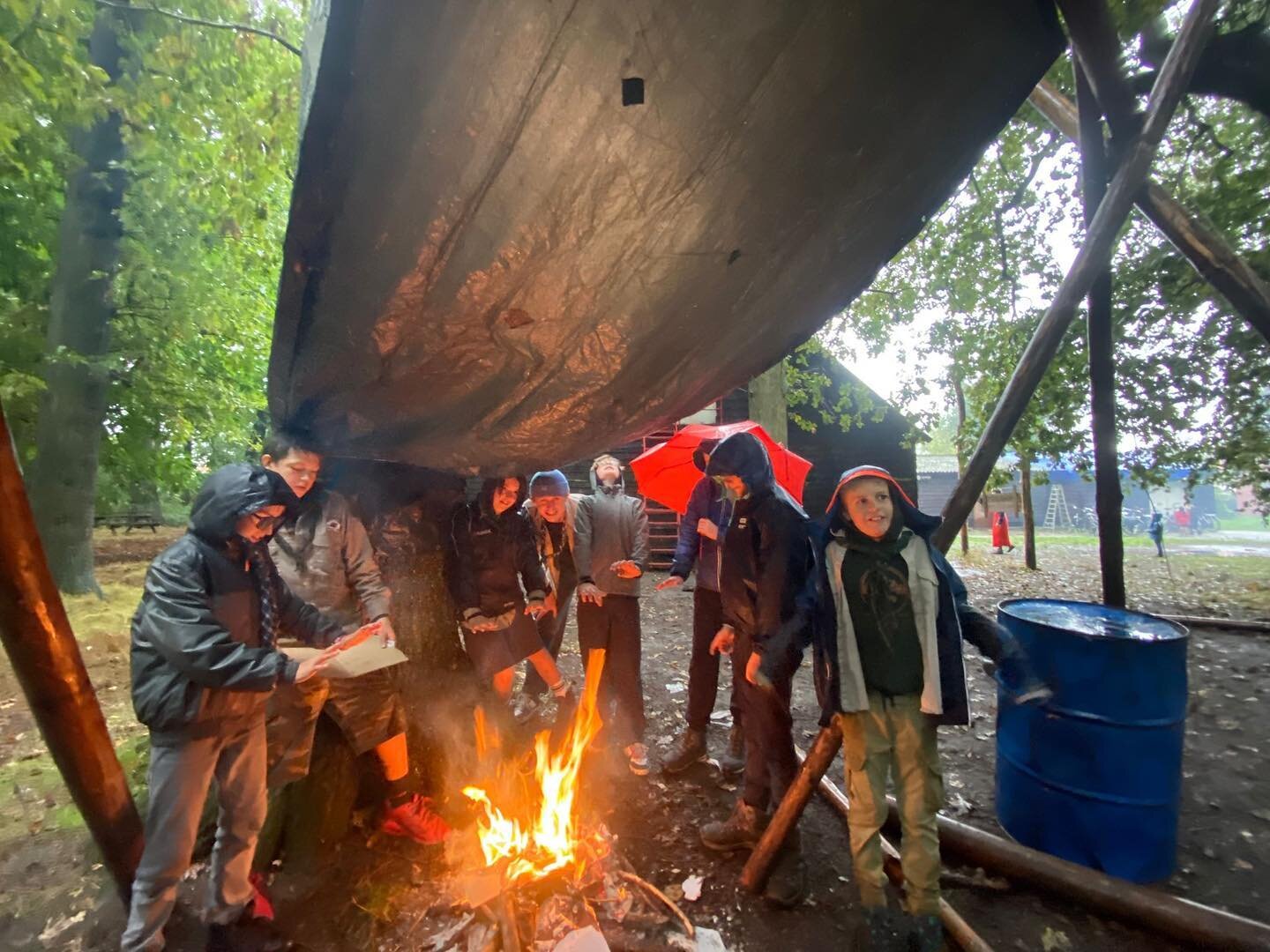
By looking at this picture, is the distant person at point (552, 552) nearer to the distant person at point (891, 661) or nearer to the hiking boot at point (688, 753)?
the hiking boot at point (688, 753)

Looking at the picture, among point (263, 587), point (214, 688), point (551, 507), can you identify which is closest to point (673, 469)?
point (551, 507)

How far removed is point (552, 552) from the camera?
206 inches

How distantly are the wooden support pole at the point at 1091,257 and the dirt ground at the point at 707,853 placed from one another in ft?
6.64

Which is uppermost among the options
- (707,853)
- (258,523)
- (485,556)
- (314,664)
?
(258,523)

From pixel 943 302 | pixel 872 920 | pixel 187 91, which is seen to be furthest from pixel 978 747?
pixel 187 91

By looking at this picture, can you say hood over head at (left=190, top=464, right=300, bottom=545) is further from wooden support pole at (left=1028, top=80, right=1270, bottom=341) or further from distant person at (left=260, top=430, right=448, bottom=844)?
wooden support pole at (left=1028, top=80, right=1270, bottom=341)

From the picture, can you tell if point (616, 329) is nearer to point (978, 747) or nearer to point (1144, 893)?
point (1144, 893)

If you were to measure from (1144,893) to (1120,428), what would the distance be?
6.05 metres

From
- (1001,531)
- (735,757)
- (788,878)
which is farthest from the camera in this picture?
(1001,531)

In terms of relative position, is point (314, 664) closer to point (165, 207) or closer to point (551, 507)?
point (551, 507)

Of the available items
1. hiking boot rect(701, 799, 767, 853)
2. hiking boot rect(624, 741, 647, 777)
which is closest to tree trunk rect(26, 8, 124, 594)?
hiking boot rect(624, 741, 647, 777)

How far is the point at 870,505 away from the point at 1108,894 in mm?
2187

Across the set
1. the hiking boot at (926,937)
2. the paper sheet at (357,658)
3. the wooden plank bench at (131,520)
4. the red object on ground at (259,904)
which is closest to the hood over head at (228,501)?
Result: the paper sheet at (357,658)

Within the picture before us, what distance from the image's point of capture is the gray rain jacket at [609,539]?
478 centimetres
